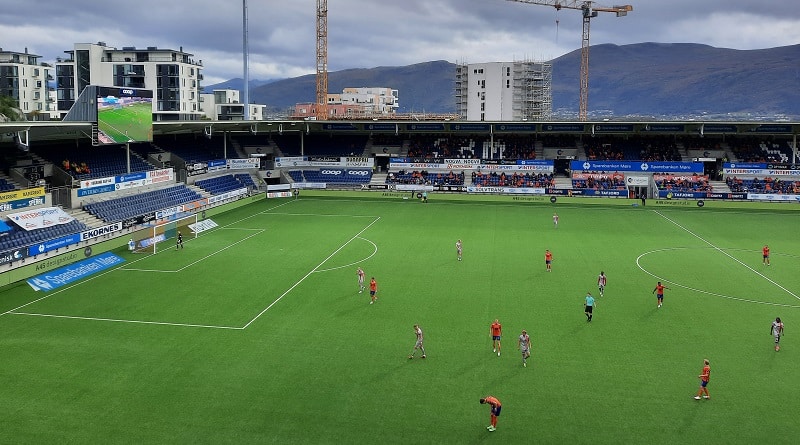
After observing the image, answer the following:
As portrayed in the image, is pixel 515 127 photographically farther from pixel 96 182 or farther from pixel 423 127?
pixel 96 182

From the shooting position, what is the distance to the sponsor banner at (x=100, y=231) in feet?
116

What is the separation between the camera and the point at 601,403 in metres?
16.5

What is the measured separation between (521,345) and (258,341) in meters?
9.20

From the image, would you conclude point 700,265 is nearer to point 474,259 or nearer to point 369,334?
point 474,259

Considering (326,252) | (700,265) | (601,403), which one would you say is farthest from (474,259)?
(601,403)

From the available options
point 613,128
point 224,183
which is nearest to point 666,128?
point 613,128

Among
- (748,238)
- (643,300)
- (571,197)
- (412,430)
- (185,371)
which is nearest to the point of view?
(412,430)

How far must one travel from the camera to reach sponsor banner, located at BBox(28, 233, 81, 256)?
104 ft

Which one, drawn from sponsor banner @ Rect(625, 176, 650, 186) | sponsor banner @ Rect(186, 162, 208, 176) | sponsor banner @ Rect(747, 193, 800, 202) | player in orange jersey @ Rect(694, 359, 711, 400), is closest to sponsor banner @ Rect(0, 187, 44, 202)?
sponsor banner @ Rect(186, 162, 208, 176)

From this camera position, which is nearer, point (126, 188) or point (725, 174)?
point (126, 188)

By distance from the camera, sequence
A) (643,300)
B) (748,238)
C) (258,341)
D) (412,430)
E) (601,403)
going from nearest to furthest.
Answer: (412,430) → (601,403) → (258,341) → (643,300) → (748,238)

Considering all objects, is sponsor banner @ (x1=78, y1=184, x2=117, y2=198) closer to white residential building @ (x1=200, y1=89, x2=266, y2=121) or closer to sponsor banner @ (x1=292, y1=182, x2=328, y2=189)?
sponsor banner @ (x1=292, y1=182, x2=328, y2=189)

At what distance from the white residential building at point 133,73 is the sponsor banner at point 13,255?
7456cm

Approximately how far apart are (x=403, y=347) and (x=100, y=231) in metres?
24.6
